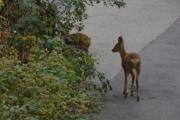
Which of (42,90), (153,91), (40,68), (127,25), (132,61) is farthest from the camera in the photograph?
(127,25)

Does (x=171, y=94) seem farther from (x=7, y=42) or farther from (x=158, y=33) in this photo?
(x=158, y=33)

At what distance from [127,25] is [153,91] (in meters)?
6.40

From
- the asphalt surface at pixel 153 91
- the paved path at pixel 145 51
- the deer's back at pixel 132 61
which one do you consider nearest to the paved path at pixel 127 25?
the paved path at pixel 145 51

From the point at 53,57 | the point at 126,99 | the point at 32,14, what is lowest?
the point at 126,99

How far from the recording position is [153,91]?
12.6 metres

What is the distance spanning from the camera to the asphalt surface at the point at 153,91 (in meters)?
11.2

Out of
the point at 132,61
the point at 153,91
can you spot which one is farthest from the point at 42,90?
the point at 153,91

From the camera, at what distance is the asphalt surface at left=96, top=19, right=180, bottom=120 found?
442 inches

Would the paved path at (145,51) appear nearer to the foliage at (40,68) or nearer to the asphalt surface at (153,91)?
the asphalt surface at (153,91)

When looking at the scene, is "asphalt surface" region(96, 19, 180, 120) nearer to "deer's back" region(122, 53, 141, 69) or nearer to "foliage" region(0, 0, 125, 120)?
"deer's back" region(122, 53, 141, 69)

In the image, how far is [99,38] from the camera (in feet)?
56.4

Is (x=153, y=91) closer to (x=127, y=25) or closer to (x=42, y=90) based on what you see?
(x=42, y=90)

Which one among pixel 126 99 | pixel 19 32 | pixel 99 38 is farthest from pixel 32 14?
pixel 99 38

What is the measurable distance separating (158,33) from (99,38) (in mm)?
1750
